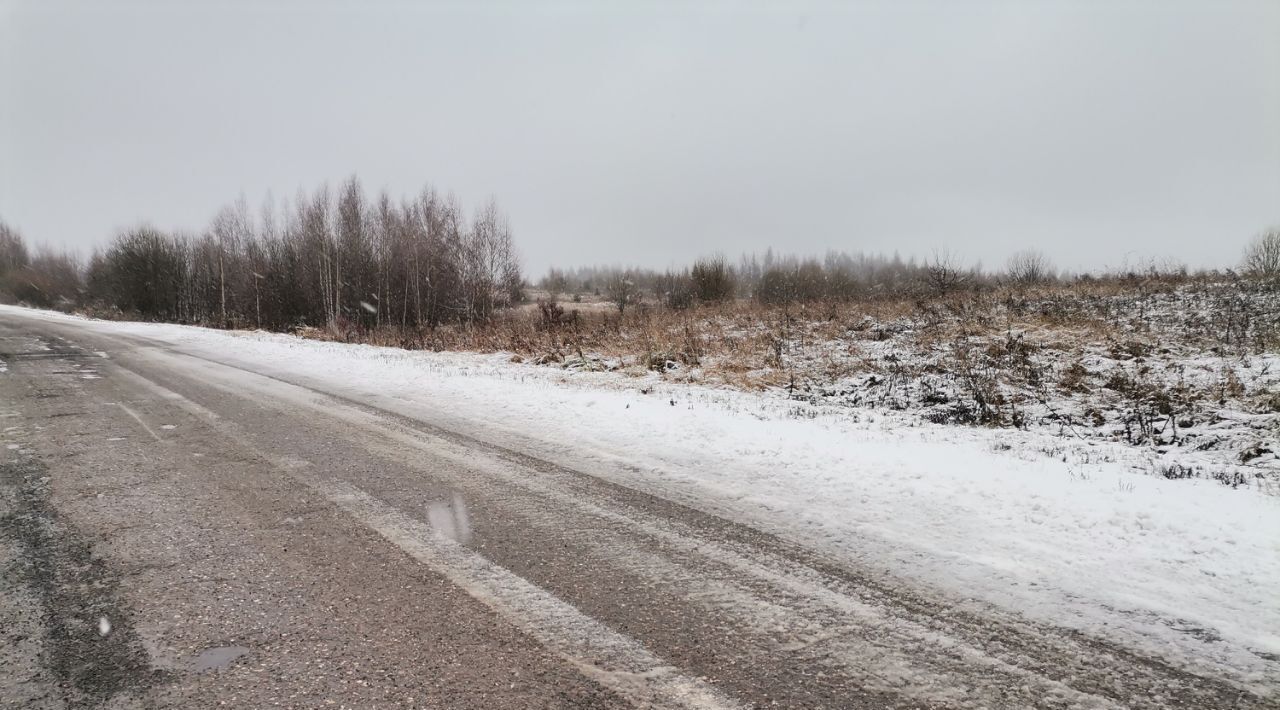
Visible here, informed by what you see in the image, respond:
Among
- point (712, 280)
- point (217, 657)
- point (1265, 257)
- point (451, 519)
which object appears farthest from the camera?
point (712, 280)

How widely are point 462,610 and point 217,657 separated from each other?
97 centimetres

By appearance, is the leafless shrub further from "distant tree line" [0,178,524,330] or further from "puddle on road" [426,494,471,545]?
"puddle on road" [426,494,471,545]

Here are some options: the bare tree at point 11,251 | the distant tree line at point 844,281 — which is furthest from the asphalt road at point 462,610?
the bare tree at point 11,251

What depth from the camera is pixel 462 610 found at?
273 centimetres

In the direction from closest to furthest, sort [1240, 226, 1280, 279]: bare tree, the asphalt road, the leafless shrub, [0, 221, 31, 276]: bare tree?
the asphalt road
[1240, 226, 1280, 279]: bare tree
the leafless shrub
[0, 221, 31, 276]: bare tree

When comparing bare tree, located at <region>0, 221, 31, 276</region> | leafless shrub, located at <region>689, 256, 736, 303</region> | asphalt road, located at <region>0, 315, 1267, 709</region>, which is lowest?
asphalt road, located at <region>0, 315, 1267, 709</region>

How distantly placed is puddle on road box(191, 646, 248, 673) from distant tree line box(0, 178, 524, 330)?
101ft

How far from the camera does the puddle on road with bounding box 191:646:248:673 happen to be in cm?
231

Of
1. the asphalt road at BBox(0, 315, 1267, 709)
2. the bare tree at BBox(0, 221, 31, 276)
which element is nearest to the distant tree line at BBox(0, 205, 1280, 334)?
the asphalt road at BBox(0, 315, 1267, 709)

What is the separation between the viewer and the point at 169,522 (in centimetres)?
379

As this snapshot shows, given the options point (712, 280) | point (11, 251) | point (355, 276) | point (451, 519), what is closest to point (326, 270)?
point (355, 276)

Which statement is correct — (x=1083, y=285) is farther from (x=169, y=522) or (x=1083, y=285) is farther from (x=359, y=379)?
(x=169, y=522)

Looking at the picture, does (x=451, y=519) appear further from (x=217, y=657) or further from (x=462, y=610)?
(x=217, y=657)

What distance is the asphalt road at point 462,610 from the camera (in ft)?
7.27
